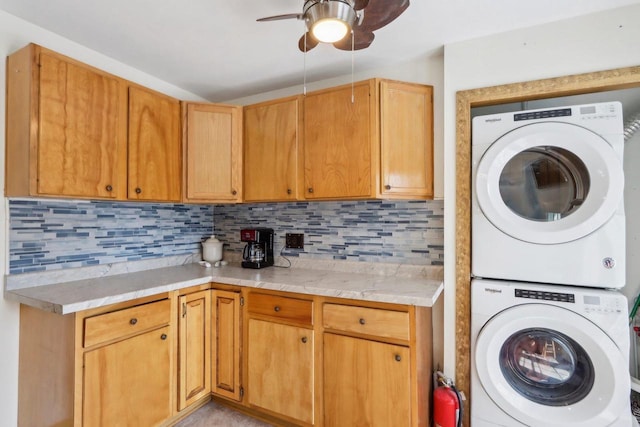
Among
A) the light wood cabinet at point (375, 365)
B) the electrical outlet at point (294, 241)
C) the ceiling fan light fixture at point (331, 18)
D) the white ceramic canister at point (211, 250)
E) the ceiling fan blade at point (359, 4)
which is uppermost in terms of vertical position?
the ceiling fan blade at point (359, 4)

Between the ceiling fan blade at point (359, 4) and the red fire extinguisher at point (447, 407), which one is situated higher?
the ceiling fan blade at point (359, 4)

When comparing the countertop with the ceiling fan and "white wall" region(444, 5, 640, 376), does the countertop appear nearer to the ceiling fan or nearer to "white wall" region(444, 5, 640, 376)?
"white wall" region(444, 5, 640, 376)

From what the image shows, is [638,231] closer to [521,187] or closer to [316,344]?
[521,187]

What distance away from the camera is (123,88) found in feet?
6.10

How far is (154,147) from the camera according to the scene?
2049 mm

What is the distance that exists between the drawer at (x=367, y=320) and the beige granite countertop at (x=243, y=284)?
72 millimetres

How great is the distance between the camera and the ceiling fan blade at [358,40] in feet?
4.05

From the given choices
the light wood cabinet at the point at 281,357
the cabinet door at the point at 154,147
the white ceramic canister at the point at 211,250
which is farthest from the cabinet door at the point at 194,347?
the cabinet door at the point at 154,147

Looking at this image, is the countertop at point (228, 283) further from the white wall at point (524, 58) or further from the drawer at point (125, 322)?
the white wall at point (524, 58)

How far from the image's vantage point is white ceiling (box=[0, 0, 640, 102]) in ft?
4.98

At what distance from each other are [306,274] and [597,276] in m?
1.59

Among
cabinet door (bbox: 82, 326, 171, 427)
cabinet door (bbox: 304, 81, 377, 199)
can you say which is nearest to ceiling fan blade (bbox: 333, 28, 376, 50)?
cabinet door (bbox: 304, 81, 377, 199)

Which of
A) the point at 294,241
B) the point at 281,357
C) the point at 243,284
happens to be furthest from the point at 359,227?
the point at 281,357

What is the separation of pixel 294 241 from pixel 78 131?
5.01 ft
